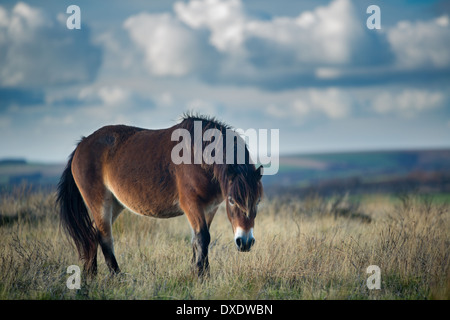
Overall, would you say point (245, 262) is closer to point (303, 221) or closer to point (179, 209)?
point (179, 209)

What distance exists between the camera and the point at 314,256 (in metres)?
6.21

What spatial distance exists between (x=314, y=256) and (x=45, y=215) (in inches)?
302

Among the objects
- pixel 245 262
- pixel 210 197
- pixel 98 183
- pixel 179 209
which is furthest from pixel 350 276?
pixel 98 183

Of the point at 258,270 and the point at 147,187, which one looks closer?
the point at 258,270

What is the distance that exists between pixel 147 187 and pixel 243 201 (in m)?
1.74

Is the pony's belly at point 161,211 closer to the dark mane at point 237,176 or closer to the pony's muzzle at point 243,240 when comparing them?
the dark mane at point 237,176

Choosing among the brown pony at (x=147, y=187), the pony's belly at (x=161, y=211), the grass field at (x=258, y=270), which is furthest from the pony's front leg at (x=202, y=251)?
the pony's belly at (x=161, y=211)

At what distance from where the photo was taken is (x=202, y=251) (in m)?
5.61

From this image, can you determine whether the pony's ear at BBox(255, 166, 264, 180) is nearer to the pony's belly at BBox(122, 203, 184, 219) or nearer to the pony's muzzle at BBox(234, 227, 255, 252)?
the pony's muzzle at BBox(234, 227, 255, 252)

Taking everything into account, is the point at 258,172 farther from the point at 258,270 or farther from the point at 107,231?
the point at 107,231

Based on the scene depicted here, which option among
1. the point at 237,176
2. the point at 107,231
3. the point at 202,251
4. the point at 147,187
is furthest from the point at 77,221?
the point at 237,176

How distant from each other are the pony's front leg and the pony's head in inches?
22.8

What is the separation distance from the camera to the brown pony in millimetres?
5289

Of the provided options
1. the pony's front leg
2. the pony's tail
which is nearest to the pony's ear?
the pony's front leg
